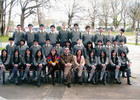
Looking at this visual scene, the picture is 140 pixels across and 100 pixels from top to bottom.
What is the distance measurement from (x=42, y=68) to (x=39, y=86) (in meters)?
0.69

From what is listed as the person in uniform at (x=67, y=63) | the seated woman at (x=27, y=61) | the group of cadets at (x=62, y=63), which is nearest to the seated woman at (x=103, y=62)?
the group of cadets at (x=62, y=63)

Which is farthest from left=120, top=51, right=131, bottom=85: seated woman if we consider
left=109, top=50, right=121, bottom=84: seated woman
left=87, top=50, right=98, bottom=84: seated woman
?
left=87, top=50, right=98, bottom=84: seated woman

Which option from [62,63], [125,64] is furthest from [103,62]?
[62,63]

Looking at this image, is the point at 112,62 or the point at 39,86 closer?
the point at 39,86

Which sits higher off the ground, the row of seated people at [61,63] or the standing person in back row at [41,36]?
the standing person in back row at [41,36]

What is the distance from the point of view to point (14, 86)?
5.98 metres

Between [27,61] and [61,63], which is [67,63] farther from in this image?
[27,61]

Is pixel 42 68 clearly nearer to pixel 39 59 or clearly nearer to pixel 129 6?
pixel 39 59

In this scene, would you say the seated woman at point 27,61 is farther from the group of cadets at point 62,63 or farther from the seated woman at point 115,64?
the seated woman at point 115,64

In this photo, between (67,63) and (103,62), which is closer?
(67,63)

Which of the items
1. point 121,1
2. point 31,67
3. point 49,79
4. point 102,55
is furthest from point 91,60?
point 121,1

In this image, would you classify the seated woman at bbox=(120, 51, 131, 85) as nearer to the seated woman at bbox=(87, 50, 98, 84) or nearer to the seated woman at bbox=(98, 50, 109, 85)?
the seated woman at bbox=(98, 50, 109, 85)

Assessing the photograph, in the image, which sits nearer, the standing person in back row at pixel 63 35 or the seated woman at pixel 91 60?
the seated woman at pixel 91 60

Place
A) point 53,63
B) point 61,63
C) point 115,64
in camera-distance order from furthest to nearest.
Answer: point 115,64, point 61,63, point 53,63
